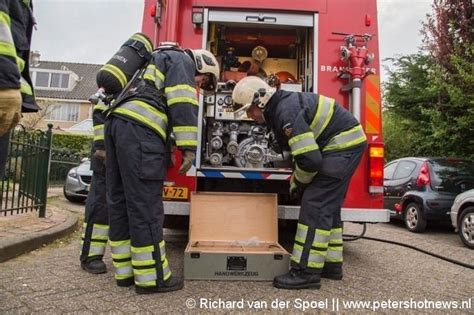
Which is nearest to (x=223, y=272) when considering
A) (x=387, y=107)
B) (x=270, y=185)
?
(x=270, y=185)

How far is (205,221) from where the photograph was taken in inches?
158

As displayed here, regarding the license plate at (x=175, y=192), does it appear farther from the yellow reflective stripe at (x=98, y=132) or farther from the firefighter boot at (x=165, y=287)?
the firefighter boot at (x=165, y=287)

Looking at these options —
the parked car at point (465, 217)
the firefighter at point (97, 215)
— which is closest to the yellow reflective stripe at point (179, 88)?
the firefighter at point (97, 215)

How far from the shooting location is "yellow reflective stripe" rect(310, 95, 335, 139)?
3.50 m

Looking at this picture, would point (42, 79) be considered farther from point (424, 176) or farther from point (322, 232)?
point (322, 232)

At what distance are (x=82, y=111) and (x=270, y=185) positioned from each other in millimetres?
33750

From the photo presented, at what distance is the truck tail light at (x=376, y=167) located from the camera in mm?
4105

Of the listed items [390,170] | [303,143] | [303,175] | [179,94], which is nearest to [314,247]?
[303,175]

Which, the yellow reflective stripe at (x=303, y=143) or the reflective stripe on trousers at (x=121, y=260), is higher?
the yellow reflective stripe at (x=303, y=143)

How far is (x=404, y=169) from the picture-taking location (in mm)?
8383

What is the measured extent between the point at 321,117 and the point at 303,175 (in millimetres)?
490

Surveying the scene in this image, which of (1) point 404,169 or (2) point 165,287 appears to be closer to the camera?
(2) point 165,287

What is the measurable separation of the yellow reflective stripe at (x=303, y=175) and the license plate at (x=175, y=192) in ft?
3.75

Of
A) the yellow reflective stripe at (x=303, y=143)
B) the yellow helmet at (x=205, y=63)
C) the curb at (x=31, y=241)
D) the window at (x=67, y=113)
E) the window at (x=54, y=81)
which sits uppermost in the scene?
the window at (x=54, y=81)
